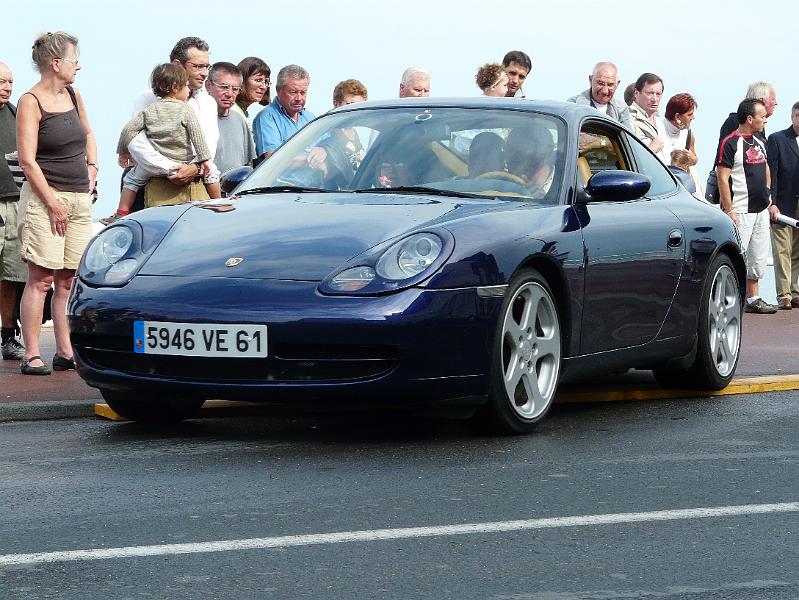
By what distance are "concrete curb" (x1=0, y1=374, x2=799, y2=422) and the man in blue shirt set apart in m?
3.40

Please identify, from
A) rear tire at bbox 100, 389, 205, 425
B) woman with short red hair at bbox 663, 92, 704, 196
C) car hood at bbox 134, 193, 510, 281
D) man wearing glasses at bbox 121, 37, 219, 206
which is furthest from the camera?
woman with short red hair at bbox 663, 92, 704, 196

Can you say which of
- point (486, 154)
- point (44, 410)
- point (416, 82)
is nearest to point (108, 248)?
point (44, 410)

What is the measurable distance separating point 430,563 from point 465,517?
2.27 ft

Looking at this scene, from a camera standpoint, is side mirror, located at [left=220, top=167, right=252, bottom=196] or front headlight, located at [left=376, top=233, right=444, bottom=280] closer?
front headlight, located at [left=376, top=233, right=444, bottom=280]

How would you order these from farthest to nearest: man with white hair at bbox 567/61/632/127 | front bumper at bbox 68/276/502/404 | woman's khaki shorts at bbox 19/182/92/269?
man with white hair at bbox 567/61/632/127 < woman's khaki shorts at bbox 19/182/92/269 < front bumper at bbox 68/276/502/404

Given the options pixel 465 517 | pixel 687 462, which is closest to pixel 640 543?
pixel 465 517

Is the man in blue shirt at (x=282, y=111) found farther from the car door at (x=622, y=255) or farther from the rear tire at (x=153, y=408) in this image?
the rear tire at (x=153, y=408)

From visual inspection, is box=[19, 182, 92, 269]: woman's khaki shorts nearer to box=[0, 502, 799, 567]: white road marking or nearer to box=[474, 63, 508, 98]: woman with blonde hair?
box=[474, 63, 508, 98]: woman with blonde hair

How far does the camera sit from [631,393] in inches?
357

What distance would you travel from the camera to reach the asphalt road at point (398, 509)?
463cm

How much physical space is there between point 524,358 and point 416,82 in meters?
5.54

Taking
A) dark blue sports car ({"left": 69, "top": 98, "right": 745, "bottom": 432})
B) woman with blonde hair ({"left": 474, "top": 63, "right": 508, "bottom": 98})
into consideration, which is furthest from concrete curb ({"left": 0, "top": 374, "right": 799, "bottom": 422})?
woman with blonde hair ({"left": 474, "top": 63, "right": 508, "bottom": 98})

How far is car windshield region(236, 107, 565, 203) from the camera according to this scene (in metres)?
7.85

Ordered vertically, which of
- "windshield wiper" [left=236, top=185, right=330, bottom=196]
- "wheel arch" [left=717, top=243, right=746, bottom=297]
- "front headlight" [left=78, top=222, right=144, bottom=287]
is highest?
"windshield wiper" [left=236, top=185, right=330, bottom=196]
